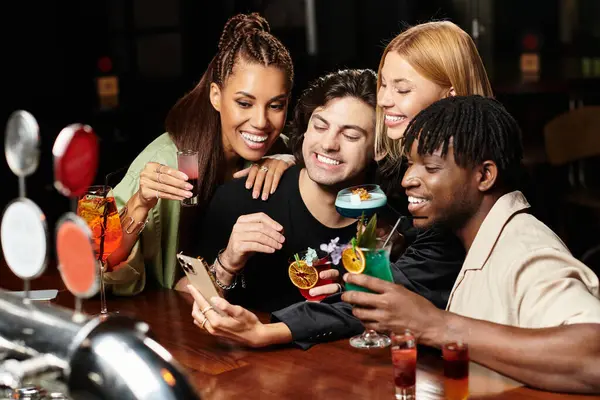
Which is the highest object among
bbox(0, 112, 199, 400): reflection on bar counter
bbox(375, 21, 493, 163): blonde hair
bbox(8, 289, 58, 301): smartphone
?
bbox(375, 21, 493, 163): blonde hair

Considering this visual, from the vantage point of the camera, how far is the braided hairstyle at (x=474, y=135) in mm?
2143

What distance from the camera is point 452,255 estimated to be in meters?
2.44

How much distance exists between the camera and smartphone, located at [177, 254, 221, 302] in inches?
85.1

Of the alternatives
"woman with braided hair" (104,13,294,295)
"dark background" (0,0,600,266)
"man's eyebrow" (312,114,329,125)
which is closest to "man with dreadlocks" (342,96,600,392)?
"man's eyebrow" (312,114,329,125)

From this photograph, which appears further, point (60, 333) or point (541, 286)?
point (541, 286)

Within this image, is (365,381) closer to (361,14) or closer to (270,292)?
(270,292)

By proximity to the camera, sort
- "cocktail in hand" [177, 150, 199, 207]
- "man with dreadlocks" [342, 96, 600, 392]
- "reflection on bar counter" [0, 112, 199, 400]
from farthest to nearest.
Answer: "cocktail in hand" [177, 150, 199, 207] → "man with dreadlocks" [342, 96, 600, 392] → "reflection on bar counter" [0, 112, 199, 400]

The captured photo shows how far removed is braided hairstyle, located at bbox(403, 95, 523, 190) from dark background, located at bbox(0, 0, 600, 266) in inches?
125

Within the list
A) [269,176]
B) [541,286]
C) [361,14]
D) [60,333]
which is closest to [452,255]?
[541,286]

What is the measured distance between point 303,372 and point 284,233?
105 cm

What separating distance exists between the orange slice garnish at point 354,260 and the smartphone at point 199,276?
38cm

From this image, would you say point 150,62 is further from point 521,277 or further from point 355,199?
point 521,277

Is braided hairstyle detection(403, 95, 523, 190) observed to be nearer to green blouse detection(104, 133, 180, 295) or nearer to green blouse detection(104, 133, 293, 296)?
green blouse detection(104, 133, 293, 296)

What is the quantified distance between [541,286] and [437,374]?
0.29 m
